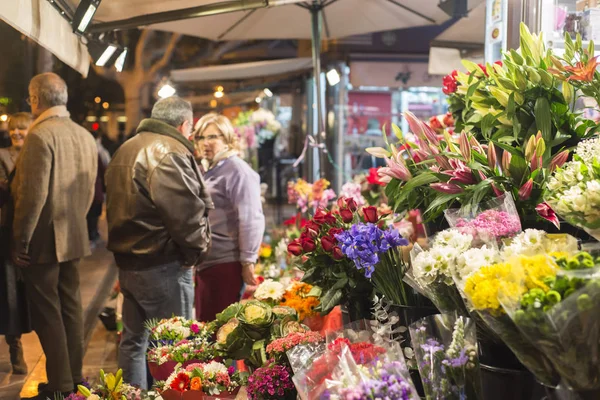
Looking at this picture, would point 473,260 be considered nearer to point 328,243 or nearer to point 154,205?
point 328,243

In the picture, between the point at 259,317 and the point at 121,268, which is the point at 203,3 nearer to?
the point at 121,268

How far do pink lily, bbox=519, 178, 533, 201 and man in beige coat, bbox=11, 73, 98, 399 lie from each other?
294cm

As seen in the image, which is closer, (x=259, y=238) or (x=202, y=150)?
(x=259, y=238)

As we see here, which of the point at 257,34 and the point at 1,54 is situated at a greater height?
the point at 257,34

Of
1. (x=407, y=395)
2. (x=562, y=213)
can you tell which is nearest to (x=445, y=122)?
(x=562, y=213)

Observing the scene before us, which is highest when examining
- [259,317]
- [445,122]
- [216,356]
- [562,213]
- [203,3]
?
[203,3]

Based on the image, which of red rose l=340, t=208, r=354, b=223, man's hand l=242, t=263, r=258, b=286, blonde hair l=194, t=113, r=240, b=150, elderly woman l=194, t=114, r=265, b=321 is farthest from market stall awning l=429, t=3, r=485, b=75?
red rose l=340, t=208, r=354, b=223

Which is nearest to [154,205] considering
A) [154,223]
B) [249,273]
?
[154,223]

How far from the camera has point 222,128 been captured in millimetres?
4734

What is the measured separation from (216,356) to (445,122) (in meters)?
1.92

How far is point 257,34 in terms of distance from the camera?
25.2ft

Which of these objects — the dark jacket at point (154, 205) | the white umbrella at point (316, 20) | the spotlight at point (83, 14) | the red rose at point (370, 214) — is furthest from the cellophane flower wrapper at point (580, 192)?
the white umbrella at point (316, 20)

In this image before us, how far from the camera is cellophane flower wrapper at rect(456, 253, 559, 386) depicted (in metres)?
1.45

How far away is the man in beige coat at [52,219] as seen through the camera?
13.5 feet
